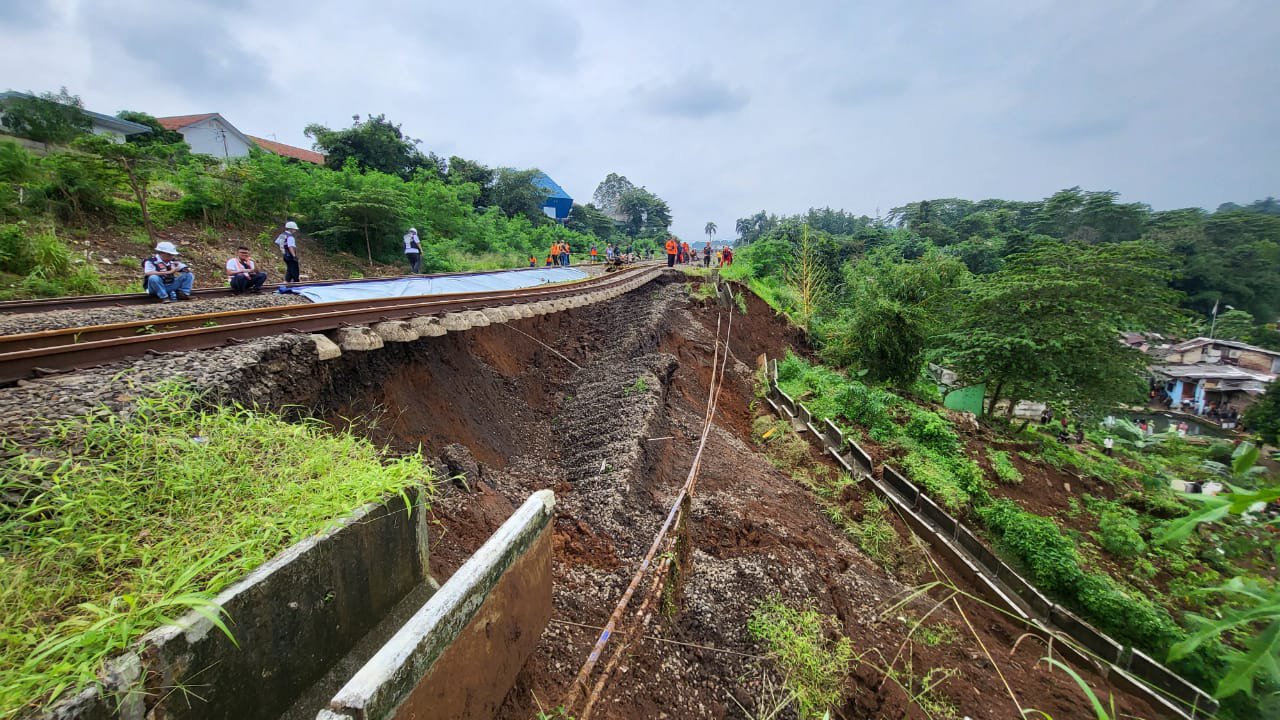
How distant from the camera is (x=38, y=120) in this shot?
Answer: 1694 centimetres

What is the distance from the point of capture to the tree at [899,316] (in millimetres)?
11953

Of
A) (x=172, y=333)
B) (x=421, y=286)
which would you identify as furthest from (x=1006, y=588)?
(x=172, y=333)

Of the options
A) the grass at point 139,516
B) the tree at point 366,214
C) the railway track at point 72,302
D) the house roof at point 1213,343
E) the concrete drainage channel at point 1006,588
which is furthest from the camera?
the house roof at point 1213,343

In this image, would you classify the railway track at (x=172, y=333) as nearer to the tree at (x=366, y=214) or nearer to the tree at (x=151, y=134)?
→ the tree at (x=366, y=214)

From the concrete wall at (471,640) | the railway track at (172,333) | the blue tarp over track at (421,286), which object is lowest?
the concrete wall at (471,640)

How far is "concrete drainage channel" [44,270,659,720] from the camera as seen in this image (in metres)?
1.66

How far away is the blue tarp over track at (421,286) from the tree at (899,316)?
8.26 m

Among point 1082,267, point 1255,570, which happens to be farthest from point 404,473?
point 1255,570

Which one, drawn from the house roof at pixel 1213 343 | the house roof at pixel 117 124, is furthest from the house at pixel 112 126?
the house roof at pixel 1213 343

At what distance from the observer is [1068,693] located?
505 cm

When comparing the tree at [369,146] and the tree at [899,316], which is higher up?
the tree at [369,146]

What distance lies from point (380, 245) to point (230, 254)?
505 centimetres

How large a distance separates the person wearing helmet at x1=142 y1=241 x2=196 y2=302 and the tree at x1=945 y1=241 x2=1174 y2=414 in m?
14.8

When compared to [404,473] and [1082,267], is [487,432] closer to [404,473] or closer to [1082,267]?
[404,473]
